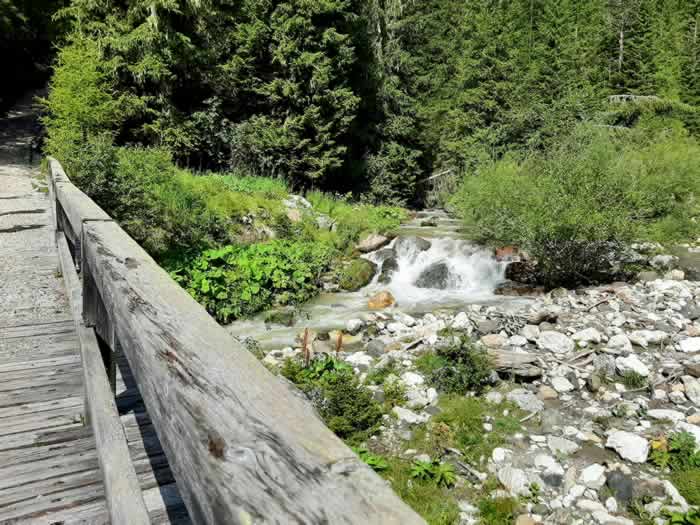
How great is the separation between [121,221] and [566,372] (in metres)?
8.23

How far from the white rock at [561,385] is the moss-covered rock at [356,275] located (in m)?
6.40

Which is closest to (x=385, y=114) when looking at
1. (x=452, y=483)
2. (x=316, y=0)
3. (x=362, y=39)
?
(x=362, y=39)

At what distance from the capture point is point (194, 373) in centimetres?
90

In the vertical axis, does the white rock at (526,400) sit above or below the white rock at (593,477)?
below

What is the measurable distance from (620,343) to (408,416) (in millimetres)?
4221

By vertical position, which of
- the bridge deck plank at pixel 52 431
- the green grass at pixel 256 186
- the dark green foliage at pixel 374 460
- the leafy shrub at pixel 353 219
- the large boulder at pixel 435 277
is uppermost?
the bridge deck plank at pixel 52 431

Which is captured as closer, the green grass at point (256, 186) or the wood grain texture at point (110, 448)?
the wood grain texture at point (110, 448)

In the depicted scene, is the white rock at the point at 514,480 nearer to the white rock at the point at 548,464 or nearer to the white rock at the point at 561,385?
the white rock at the point at 548,464

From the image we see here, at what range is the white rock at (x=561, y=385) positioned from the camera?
6.79 m

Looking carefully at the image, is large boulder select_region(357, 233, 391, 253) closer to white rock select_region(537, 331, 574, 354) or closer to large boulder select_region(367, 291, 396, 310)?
large boulder select_region(367, 291, 396, 310)

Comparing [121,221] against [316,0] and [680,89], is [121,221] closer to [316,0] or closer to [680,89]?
[316,0]

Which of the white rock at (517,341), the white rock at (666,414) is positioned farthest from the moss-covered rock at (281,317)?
the white rock at (666,414)

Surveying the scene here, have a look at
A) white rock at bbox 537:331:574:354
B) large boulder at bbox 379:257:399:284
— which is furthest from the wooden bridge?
large boulder at bbox 379:257:399:284

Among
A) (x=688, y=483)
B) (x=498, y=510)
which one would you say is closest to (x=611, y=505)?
(x=688, y=483)
